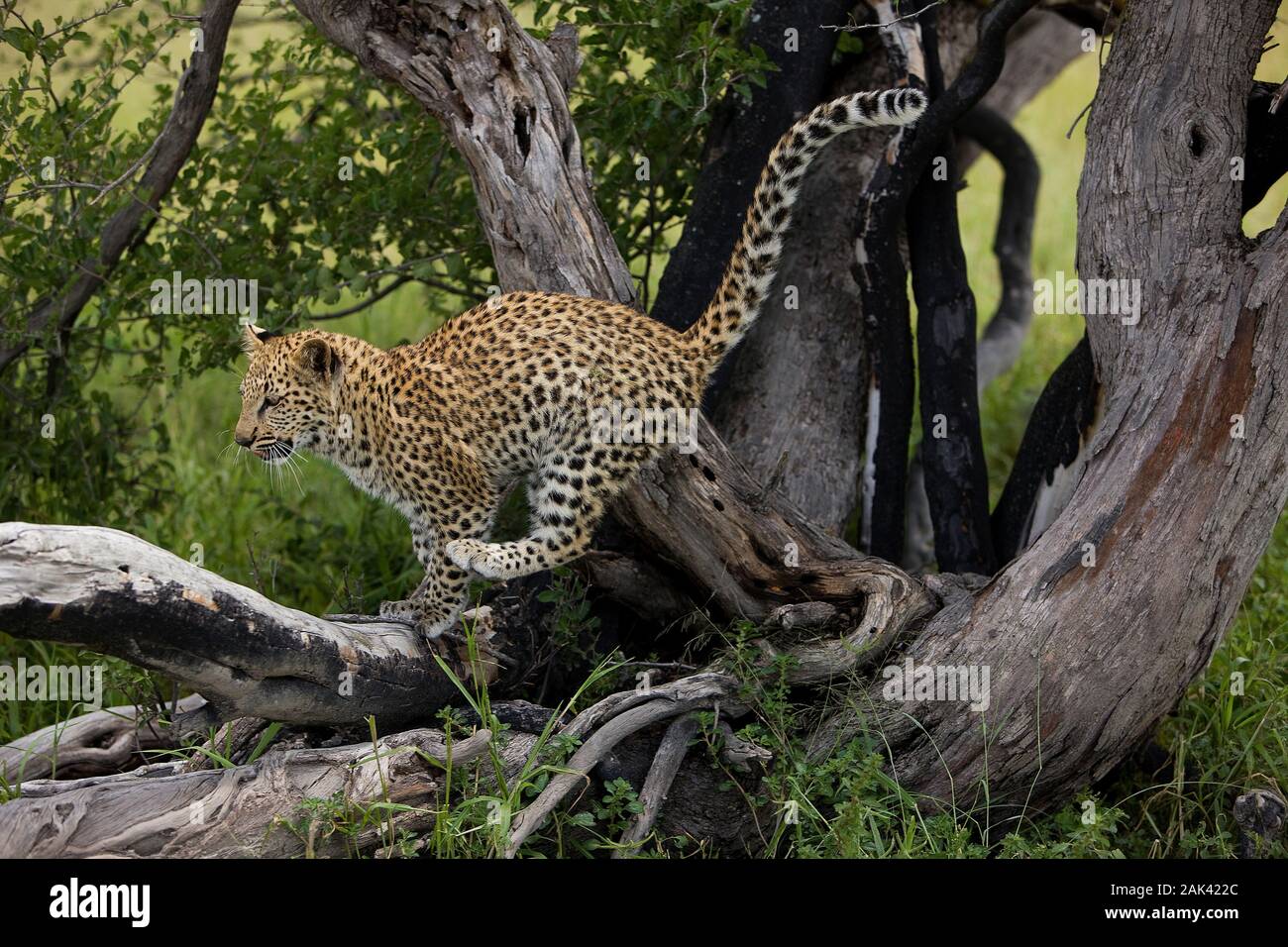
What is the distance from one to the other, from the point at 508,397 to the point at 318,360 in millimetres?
799

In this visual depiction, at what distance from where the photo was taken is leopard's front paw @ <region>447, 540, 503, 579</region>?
18.1ft

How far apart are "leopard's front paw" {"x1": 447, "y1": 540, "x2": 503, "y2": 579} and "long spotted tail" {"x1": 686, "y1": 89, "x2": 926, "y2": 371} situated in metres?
1.18

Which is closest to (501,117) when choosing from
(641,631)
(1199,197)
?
(641,631)

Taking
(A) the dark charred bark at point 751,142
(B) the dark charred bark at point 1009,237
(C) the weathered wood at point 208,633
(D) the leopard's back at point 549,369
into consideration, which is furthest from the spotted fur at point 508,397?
(B) the dark charred bark at point 1009,237

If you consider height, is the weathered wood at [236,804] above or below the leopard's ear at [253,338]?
below

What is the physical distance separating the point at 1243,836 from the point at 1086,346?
7.38 feet

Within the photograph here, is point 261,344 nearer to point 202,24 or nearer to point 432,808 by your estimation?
point 202,24

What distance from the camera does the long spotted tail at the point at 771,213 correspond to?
5586mm

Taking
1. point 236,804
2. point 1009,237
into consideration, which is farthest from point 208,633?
point 1009,237

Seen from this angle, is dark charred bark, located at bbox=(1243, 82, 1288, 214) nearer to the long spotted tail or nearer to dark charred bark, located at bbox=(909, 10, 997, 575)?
dark charred bark, located at bbox=(909, 10, 997, 575)

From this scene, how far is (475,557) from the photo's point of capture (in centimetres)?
556

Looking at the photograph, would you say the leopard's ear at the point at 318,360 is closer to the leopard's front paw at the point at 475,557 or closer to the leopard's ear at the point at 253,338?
the leopard's ear at the point at 253,338

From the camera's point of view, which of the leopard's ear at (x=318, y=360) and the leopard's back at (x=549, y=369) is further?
the leopard's ear at (x=318, y=360)

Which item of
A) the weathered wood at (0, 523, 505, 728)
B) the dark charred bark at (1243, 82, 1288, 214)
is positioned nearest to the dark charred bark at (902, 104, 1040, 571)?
the dark charred bark at (1243, 82, 1288, 214)
